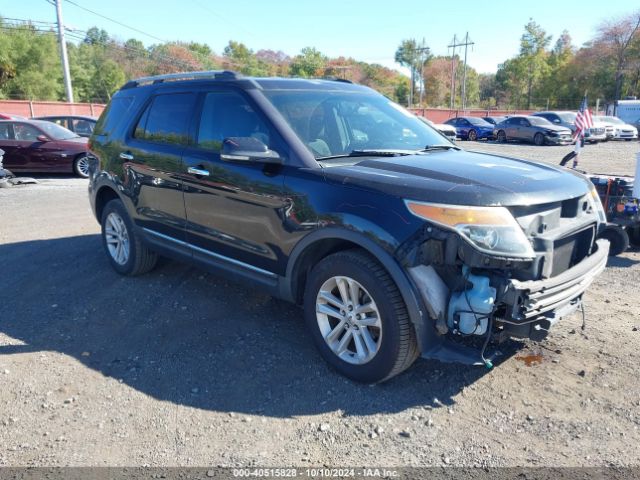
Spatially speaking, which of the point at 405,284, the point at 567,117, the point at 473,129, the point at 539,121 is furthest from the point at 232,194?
the point at 473,129

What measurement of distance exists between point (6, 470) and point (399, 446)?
2067 mm

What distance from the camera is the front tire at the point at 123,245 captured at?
17.6 feet

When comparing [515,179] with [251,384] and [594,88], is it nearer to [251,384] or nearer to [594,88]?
[251,384]

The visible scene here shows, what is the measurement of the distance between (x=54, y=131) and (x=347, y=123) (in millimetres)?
11481

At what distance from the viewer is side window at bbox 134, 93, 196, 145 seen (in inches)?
180

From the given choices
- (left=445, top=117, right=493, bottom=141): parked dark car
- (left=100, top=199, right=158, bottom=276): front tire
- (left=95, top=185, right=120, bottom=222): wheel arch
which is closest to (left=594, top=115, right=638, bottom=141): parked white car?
(left=445, top=117, right=493, bottom=141): parked dark car

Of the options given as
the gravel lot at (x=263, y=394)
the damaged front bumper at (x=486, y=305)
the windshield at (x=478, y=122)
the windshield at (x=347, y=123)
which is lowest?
the gravel lot at (x=263, y=394)

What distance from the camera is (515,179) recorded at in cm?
328

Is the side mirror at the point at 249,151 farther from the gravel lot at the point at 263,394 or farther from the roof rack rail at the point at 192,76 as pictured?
the gravel lot at the point at 263,394

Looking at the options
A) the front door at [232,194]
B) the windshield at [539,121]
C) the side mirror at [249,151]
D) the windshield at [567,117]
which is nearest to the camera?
the side mirror at [249,151]

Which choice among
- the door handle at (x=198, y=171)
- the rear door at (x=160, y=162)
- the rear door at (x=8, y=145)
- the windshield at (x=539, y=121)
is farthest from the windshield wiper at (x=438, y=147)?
Result: the windshield at (x=539, y=121)

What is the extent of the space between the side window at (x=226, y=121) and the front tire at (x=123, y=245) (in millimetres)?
1541

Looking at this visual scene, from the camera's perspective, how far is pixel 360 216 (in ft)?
10.5

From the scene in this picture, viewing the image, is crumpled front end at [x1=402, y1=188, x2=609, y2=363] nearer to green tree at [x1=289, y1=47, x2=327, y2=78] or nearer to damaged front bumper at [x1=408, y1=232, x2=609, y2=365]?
damaged front bumper at [x1=408, y1=232, x2=609, y2=365]
